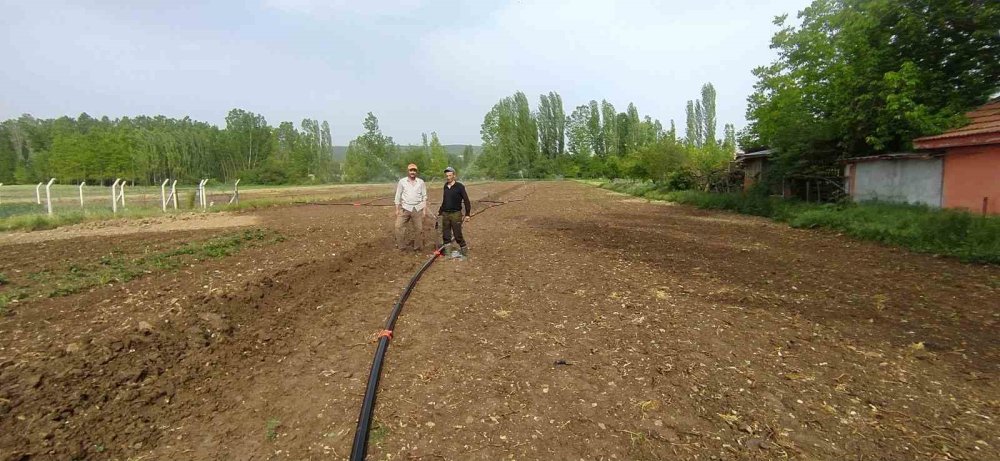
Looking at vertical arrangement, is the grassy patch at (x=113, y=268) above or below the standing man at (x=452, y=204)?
below

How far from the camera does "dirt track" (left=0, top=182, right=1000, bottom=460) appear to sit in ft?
10.7

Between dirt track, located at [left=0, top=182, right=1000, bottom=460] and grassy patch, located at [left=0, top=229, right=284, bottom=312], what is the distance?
46 centimetres

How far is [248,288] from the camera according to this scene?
22.1 ft

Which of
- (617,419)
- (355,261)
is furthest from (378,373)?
(355,261)

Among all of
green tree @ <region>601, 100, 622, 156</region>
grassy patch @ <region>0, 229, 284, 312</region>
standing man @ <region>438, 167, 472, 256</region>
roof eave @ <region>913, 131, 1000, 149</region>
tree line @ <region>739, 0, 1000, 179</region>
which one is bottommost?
grassy patch @ <region>0, 229, 284, 312</region>

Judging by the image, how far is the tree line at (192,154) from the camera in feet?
211

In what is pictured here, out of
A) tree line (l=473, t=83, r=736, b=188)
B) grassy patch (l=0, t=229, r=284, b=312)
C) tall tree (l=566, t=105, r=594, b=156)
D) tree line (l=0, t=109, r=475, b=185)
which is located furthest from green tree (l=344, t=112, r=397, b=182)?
grassy patch (l=0, t=229, r=284, b=312)

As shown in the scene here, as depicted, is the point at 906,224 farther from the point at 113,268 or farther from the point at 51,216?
the point at 51,216

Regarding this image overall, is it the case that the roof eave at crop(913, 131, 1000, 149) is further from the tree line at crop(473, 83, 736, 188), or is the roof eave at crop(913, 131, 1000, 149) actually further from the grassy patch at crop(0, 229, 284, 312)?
the tree line at crop(473, 83, 736, 188)

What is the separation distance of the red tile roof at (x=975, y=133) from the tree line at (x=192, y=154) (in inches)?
2757

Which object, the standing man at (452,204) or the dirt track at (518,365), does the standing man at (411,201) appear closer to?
the standing man at (452,204)

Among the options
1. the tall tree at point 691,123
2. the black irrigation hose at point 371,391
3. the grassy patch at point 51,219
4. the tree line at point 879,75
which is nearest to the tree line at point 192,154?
the tall tree at point 691,123

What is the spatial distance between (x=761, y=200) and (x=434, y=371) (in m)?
18.8

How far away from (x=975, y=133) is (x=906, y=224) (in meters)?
2.81
